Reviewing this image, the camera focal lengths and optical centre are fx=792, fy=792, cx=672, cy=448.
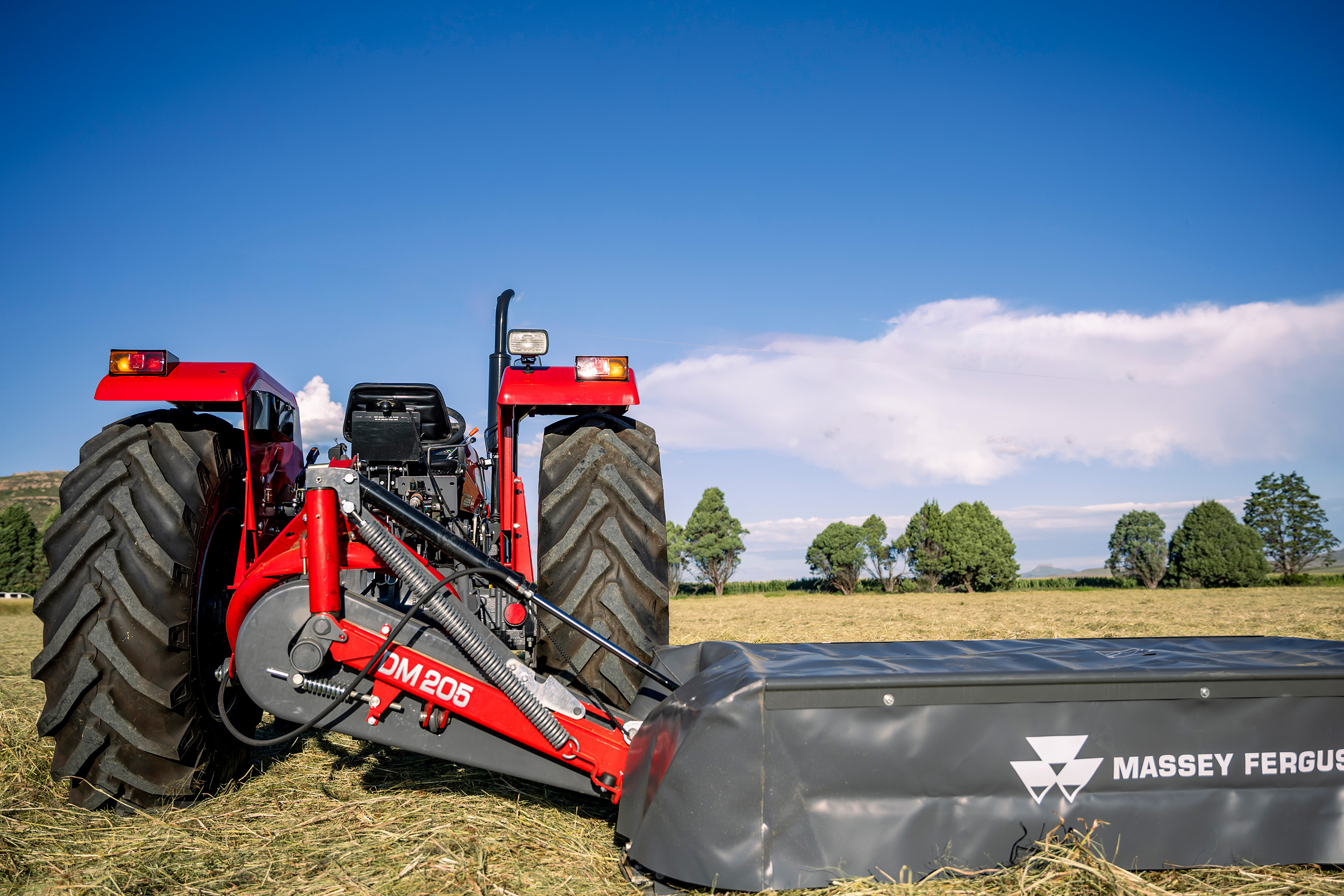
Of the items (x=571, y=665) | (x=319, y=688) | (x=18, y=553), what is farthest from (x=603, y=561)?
(x=18, y=553)

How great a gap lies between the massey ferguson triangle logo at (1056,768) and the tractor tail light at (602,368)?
2025 mm

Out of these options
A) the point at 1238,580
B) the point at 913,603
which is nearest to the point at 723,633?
the point at 913,603

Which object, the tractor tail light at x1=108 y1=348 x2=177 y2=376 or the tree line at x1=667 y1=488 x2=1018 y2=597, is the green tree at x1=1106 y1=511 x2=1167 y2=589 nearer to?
the tree line at x1=667 y1=488 x2=1018 y2=597

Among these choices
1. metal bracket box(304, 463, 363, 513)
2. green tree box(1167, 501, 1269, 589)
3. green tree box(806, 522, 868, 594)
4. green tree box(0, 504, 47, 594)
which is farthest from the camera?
green tree box(806, 522, 868, 594)

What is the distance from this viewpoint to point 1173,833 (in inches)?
79.6

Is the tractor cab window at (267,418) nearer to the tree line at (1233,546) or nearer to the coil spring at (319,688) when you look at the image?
the coil spring at (319,688)

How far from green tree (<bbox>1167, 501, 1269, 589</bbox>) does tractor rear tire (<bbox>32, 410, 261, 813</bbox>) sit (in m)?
50.2

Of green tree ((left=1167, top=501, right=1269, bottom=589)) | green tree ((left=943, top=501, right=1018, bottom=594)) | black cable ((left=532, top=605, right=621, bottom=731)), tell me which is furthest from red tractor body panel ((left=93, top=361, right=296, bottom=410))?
green tree ((left=943, top=501, right=1018, bottom=594))

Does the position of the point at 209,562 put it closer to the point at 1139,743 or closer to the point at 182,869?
the point at 182,869

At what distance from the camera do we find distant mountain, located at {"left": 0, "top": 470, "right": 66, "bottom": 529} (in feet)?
176

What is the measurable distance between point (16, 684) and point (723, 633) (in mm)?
7809

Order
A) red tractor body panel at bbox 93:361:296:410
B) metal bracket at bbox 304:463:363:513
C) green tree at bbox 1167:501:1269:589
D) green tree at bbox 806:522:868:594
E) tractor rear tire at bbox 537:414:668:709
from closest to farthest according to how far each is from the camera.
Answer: metal bracket at bbox 304:463:363:513, red tractor body panel at bbox 93:361:296:410, tractor rear tire at bbox 537:414:668:709, green tree at bbox 1167:501:1269:589, green tree at bbox 806:522:868:594

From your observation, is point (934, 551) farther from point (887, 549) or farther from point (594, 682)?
point (594, 682)

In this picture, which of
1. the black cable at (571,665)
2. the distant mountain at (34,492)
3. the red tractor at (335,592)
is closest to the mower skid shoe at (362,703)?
the red tractor at (335,592)
